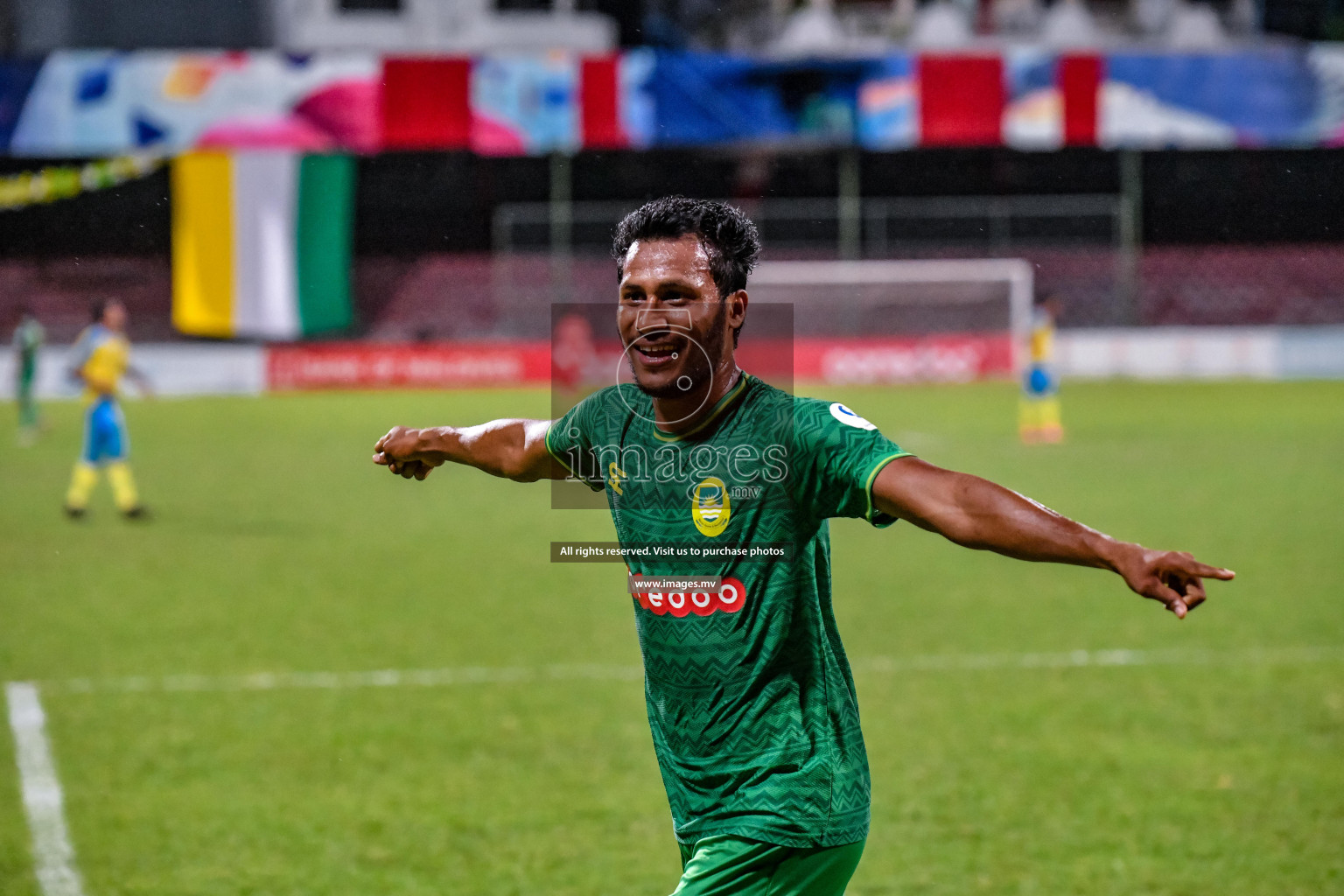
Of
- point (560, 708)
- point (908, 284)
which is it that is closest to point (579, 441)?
point (560, 708)

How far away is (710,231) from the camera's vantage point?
3037 mm

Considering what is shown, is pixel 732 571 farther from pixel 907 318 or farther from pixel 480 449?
pixel 907 318

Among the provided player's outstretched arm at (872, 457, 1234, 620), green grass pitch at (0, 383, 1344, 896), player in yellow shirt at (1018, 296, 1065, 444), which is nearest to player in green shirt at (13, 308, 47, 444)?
green grass pitch at (0, 383, 1344, 896)

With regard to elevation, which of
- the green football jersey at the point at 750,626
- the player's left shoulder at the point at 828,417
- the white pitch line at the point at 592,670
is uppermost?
the player's left shoulder at the point at 828,417

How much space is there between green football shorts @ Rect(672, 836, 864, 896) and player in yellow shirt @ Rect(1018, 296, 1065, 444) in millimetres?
18922

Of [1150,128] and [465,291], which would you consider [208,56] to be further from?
[1150,128]

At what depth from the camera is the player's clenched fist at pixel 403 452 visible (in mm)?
3715

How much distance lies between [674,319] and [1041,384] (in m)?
19.2

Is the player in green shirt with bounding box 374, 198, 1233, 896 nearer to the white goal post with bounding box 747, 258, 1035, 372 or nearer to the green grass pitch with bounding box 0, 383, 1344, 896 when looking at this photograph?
the green grass pitch with bounding box 0, 383, 1344, 896

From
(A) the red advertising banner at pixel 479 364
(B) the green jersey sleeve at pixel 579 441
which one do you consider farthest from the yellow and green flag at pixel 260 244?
(B) the green jersey sleeve at pixel 579 441

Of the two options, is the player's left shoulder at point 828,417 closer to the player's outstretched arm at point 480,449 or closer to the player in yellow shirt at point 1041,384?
the player's outstretched arm at point 480,449

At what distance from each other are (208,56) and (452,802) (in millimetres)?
28412

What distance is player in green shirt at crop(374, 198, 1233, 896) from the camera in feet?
9.73

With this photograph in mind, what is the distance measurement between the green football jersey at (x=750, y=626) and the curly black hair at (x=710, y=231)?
22 centimetres
